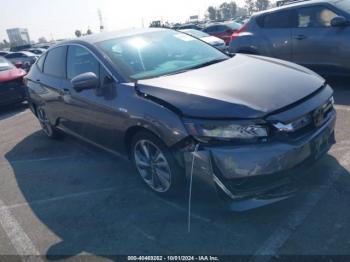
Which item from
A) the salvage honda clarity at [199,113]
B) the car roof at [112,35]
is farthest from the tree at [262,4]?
the salvage honda clarity at [199,113]

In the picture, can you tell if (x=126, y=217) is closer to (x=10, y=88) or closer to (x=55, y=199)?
(x=55, y=199)

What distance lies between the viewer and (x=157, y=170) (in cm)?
365

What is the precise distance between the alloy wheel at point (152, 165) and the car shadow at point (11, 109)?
6172mm

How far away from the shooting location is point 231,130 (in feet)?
9.64

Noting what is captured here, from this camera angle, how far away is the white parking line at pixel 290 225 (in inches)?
110

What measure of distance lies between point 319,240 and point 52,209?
266 cm

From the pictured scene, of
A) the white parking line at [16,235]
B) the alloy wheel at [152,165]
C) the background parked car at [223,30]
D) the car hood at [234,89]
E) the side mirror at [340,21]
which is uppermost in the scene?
the car hood at [234,89]

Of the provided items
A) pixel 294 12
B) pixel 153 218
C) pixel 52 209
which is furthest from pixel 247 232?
pixel 294 12

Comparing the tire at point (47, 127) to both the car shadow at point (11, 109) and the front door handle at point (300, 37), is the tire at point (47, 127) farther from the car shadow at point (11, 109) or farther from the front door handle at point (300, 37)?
the front door handle at point (300, 37)

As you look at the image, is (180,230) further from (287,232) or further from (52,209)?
(52,209)

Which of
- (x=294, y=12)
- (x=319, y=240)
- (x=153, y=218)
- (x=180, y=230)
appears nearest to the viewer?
(x=319, y=240)

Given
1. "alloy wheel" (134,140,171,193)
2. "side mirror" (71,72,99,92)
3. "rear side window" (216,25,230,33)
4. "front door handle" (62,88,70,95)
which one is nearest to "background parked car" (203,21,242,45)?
"rear side window" (216,25,230,33)

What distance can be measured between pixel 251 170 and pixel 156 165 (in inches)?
41.9

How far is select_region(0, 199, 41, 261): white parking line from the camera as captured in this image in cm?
330
